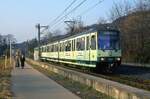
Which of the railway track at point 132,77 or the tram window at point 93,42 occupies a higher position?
the tram window at point 93,42

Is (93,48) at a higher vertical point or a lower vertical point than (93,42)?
lower

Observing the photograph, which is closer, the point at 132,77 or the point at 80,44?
the point at 132,77

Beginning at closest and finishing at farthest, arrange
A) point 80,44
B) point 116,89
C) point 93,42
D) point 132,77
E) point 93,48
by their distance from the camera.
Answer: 1. point 116,89
2. point 132,77
3. point 93,48
4. point 93,42
5. point 80,44

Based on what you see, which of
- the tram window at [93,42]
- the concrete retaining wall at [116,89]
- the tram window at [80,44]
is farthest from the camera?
the tram window at [80,44]

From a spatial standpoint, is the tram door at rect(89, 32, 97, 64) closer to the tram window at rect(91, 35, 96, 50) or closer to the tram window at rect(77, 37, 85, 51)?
the tram window at rect(91, 35, 96, 50)

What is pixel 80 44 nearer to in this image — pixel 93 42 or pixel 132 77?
pixel 93 42

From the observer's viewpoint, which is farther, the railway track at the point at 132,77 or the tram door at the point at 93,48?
the tram door at the point at 93,48

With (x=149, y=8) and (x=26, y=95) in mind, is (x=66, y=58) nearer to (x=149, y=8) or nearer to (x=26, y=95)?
(x=149, y=8)

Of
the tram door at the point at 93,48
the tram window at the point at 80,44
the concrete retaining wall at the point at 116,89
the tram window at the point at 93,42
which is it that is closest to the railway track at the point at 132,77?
the tram door at the point at 93,48

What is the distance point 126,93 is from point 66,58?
33668mm

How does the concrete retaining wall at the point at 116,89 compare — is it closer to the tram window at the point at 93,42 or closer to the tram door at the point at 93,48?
the tram door at the point at 93,48

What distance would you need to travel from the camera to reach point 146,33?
58875 millimetres

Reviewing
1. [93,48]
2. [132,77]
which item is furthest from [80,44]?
[132,77]

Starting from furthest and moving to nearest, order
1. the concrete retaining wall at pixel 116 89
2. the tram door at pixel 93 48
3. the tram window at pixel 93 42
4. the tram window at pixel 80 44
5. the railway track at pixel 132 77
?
the tram window at pixel 80 44 < the tram window at pixel 93 42 < the tram door at pixel 93 48 < the railway track at pixel 132 77 < the concrete retaining wall at pixel 116 89
